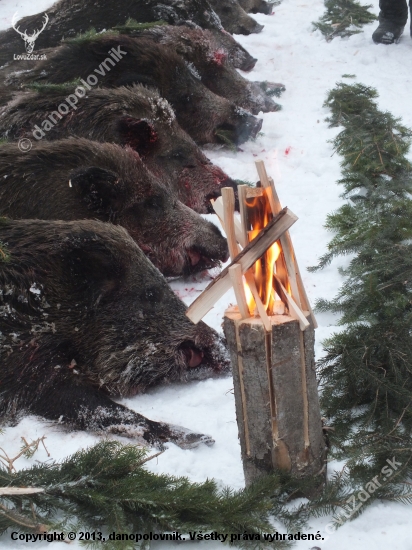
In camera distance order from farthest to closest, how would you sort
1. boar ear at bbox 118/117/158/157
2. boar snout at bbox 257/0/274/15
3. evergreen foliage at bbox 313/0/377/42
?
boar snout at bbox 257/0/274/15
evergreen foliage at bbox 313/0/377/42
boar ear at bbox 118/117/158/157

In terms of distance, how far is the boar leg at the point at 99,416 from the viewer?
4.89 m

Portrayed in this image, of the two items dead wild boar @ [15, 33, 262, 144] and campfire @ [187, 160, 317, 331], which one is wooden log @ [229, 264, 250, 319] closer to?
campfire @ [187, 160, 317, 331]

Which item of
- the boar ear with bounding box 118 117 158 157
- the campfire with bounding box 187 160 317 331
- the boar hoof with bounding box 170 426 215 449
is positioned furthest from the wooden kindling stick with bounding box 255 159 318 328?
the boar ear with bounding box 118 117 158 157

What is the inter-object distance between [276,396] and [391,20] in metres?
9.74

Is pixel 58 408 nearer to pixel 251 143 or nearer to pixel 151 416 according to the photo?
pixel 151 416

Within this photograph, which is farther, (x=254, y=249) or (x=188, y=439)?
(x=188, y=439)

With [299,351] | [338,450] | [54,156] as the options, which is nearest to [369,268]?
[338,450]

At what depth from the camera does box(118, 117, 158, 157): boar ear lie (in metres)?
8.12

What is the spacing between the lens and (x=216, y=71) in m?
11.0

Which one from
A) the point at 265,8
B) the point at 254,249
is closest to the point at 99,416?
the point at 254,249

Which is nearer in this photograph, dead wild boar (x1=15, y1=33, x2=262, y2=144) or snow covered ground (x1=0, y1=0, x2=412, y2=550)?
snow covered ground (x1=0, y1=0, x2=412, y2=550)

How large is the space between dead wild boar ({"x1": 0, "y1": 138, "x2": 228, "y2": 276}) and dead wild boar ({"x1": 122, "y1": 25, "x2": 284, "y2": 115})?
140 inches

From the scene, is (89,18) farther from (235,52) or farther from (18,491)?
(18,491)

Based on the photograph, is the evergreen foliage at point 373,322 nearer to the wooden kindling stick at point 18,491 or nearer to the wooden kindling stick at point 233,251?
the wooden kindling stick at point 233,251
